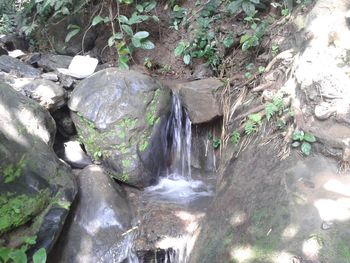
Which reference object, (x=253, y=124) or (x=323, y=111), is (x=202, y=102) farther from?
(x=323, y=111)

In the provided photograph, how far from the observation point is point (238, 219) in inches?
137

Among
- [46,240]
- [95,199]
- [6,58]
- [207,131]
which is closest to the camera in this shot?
[46,240]

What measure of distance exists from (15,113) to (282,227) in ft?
10.0

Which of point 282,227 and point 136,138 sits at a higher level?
point 282,227

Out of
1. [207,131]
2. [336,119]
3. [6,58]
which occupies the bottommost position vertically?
[207,131]

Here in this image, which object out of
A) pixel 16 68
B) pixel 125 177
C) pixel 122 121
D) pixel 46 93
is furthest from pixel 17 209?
pixel 16 68

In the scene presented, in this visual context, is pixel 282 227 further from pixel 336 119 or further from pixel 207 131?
pixel 207 131

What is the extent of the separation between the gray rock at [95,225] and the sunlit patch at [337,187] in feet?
7.45

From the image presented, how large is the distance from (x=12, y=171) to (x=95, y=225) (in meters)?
1.16

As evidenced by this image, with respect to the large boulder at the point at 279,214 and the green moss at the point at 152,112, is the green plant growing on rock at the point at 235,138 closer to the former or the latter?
the large boulder at the point at 279,214

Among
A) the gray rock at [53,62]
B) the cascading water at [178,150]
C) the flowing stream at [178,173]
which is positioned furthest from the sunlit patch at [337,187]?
the gray rock at [53,62]

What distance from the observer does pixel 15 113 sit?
4.12 metres

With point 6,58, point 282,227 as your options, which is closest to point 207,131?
point 282,227

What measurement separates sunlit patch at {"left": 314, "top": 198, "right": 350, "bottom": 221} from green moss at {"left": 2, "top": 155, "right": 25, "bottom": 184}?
9.33 feet
